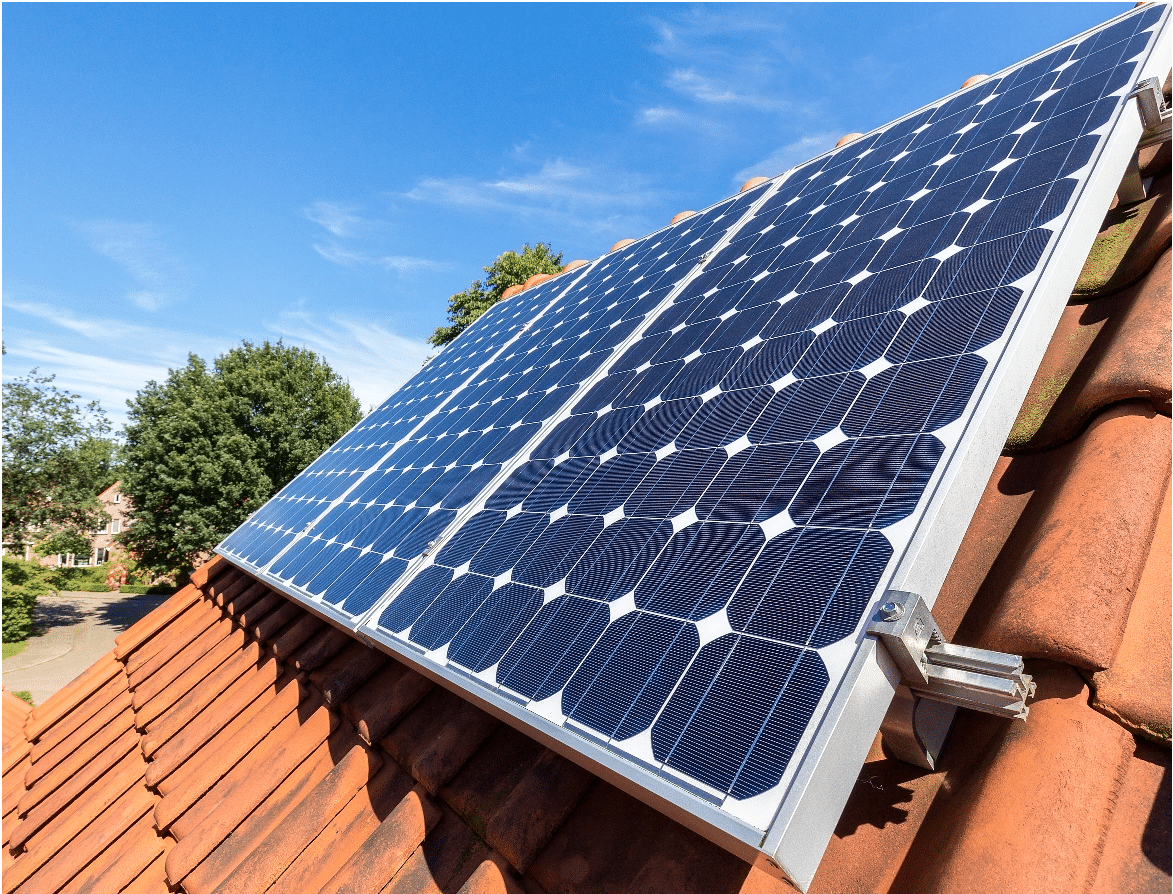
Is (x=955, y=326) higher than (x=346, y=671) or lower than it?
higher

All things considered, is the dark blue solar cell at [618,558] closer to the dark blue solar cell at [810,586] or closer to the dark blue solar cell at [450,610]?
the dark blue solar cell at [810,586]

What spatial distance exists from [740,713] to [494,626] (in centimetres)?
161

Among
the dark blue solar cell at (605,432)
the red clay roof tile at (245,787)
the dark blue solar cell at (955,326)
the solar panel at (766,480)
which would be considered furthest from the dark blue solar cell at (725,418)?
the red clay roof tile at (245,787)

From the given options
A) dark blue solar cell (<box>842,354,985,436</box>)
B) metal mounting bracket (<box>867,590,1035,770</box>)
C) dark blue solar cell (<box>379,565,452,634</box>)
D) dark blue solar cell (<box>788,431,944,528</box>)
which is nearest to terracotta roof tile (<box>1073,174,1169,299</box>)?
dark blue solar cell (<box>842,354,985,436</box>)

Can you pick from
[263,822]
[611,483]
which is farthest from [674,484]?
[263,822]

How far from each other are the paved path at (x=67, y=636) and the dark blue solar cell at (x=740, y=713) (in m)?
35.8

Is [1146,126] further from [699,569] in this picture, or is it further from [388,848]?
[388,848]

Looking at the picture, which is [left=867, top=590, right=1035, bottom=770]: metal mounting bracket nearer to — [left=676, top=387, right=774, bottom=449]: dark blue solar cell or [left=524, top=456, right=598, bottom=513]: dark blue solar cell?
[left=676, top=387, right=774, bottom=449]: dark blue solar cell

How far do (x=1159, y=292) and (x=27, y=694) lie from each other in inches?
1484

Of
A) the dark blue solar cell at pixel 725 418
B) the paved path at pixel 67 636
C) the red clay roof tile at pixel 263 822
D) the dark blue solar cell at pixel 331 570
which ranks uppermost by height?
the dark blue solar cell at pixel 725 418

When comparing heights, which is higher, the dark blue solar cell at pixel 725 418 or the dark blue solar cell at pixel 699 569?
the dark blue solar cell at pixel 725 418

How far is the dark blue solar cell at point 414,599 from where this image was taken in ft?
12.8

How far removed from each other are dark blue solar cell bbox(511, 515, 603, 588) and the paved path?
34500 millimetres

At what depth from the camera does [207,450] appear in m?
34.0
